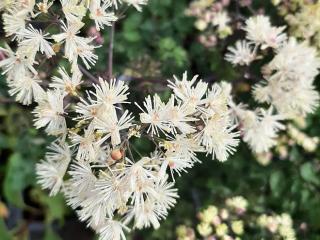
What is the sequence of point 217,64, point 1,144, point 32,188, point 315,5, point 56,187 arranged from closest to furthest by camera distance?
point 56,187
point 315,5
point 217,64
point 1,144
point 32,188

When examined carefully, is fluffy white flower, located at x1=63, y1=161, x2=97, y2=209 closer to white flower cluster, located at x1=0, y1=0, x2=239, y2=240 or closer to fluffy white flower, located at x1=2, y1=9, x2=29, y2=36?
white flower cluster, located at x1=0, y1=0, x2=239, y2=240

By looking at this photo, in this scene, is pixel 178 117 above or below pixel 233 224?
above

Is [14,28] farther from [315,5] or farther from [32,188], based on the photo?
[32,188]

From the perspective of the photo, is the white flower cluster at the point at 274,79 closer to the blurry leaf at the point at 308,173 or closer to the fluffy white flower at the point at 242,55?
the fluffy white flower at the point at 242,55

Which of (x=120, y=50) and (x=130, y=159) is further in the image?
(x=120, y=50)

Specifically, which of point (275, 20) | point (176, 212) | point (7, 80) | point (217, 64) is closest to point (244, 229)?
point (176, 212)

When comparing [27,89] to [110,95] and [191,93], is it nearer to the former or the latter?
[110,95]

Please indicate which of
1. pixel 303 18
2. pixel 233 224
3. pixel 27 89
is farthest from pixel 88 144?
pixel 303 18
